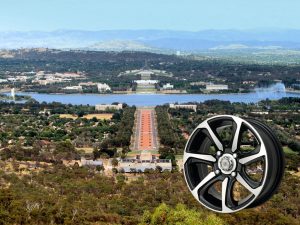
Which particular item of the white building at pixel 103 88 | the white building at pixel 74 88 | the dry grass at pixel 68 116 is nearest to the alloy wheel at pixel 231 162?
the dry grass at pixel 68 116

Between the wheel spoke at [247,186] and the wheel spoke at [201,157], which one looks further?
the wheel spoke at [201,157]

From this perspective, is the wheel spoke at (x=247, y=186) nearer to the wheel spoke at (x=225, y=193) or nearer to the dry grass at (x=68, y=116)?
the wheel spoke at (x=225, y=193)

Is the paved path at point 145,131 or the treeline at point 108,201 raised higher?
the treeline at point 108,201

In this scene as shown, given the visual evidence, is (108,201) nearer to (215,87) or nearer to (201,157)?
(201,157)

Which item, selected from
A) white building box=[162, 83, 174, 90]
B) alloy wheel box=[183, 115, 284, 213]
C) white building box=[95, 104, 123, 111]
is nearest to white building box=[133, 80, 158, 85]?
white building box=[162, 83, 174, 90]

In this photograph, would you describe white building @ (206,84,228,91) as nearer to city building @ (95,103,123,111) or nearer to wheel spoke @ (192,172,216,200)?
city building @ (95,103,123,111)

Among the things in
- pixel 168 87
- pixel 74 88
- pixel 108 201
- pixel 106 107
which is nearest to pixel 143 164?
pixel 108 201

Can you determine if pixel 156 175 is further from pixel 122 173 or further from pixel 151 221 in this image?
pixel 151 221
